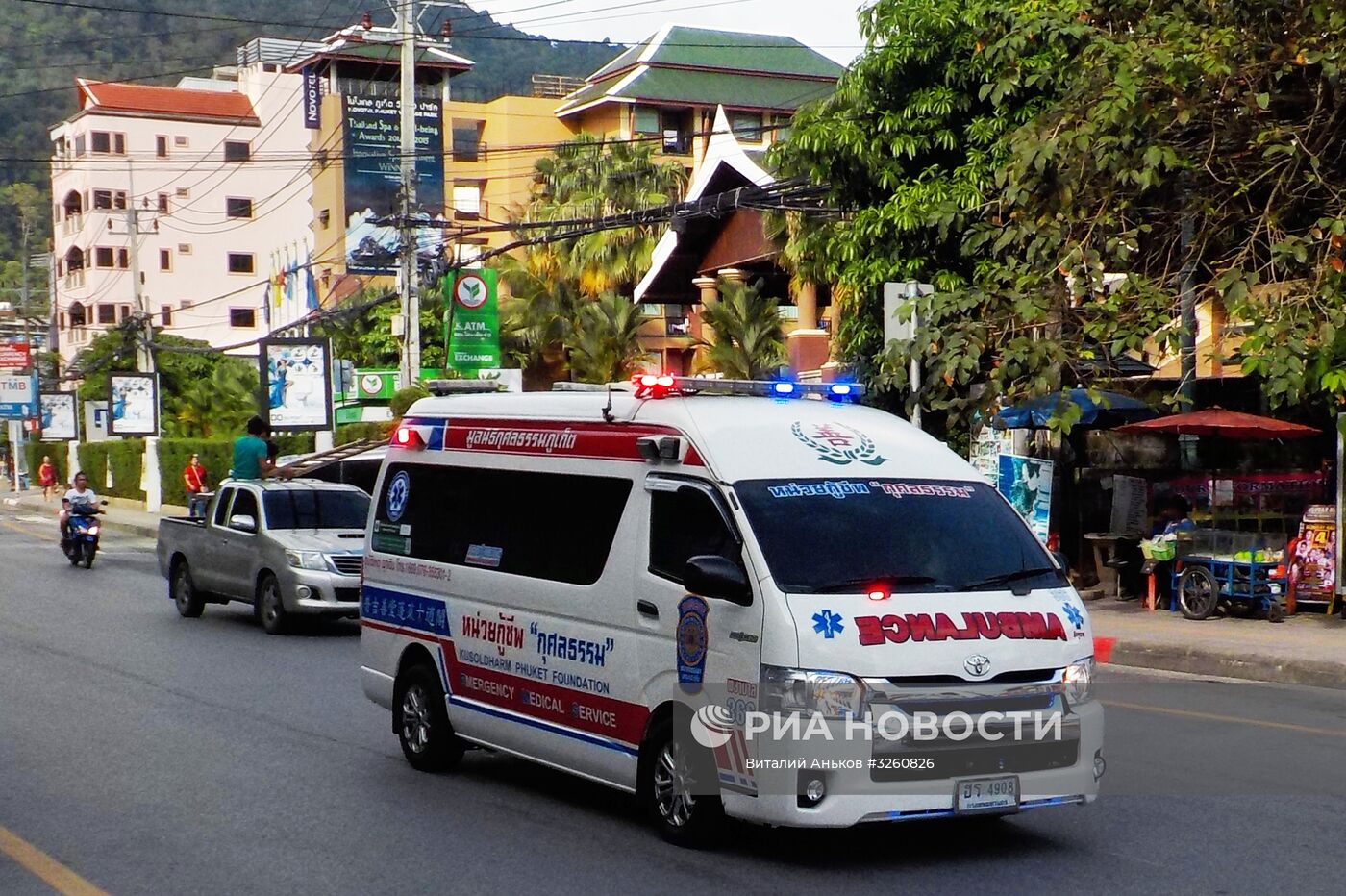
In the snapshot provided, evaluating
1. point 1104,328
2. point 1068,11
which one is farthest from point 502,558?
point 1068,11

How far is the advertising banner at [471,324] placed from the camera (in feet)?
119

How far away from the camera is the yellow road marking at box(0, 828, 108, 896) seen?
7320 mm

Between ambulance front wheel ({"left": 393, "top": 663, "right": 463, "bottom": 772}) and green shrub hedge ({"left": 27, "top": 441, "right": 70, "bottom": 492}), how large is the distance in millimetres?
62140

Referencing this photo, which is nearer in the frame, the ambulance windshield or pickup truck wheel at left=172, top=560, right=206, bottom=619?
the ambulance windshield

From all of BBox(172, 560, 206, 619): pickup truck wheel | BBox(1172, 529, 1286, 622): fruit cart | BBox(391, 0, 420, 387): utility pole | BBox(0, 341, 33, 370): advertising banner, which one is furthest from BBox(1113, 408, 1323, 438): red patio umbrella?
BBox(0, 341, 33, 370): advertising banner

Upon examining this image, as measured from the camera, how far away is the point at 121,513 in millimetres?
49000

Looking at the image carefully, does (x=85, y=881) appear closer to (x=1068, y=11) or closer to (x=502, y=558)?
(x=502, y=558)

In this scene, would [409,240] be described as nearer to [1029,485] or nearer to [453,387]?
[1029,485]

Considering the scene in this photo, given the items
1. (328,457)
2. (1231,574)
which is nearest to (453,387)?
(1231,574)

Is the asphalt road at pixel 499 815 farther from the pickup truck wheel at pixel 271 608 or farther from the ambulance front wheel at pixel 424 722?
the pickup truck wheel at pixel 271 608

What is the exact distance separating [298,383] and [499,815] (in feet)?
92.6

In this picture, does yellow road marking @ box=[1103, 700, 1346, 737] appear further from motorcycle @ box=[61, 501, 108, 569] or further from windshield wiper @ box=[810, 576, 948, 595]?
motorcycle @ box=[61, 501, 108, 569]

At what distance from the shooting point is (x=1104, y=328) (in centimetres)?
1772

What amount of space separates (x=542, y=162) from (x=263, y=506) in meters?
43.0
